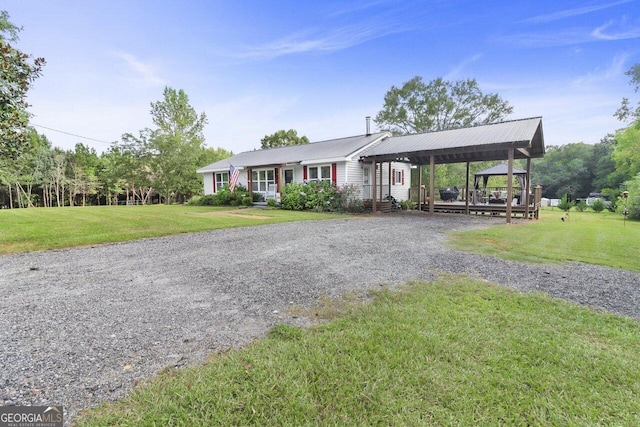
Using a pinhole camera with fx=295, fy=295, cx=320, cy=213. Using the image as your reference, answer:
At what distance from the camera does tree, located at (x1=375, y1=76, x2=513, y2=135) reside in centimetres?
2812

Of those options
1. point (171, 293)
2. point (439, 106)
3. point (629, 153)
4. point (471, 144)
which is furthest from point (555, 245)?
point (629, 153)

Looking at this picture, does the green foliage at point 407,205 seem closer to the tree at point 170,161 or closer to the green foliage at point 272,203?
the green foliage at point 272,203

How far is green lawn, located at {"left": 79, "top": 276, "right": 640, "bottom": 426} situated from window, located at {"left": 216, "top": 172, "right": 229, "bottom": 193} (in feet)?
72.5

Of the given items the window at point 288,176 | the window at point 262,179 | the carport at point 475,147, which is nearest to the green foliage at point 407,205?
the carport at point 475,147

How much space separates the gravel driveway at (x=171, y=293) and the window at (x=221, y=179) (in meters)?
16.7

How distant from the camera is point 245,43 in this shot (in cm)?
1634

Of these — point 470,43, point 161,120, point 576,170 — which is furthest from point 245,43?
point 576,170

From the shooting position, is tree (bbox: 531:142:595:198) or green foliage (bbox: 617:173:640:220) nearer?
green foliage (bbox: 617:173:640:220)

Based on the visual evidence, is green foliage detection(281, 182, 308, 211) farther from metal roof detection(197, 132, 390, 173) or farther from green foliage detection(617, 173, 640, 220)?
green foliage detection(617, 173, 640, 220)

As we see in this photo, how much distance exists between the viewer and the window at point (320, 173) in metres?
17.4

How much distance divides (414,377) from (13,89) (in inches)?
312

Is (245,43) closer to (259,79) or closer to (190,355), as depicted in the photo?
(259,79)

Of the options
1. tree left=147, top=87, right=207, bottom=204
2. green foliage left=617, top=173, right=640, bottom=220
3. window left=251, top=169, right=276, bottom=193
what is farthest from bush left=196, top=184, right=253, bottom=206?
green foliage left=617, top=173, right=640, bottom=220

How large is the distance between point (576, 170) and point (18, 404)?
1865 inches
